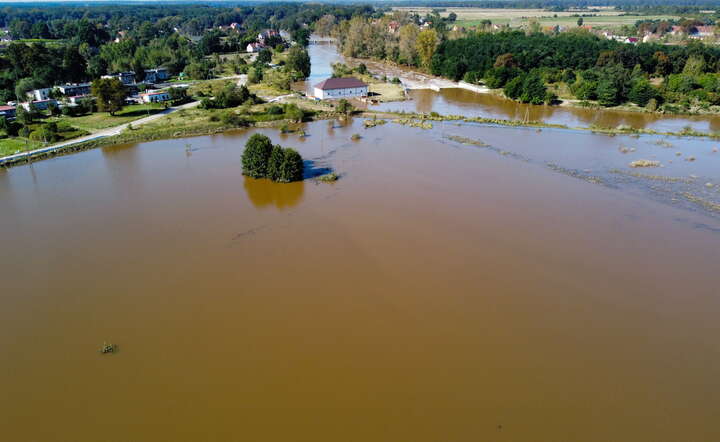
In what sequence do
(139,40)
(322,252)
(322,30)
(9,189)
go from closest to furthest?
(322,252) < (9,189) < (139,40) < (322,30)

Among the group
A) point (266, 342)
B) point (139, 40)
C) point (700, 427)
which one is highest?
point (139, 40)

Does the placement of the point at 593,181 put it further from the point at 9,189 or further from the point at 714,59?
the point at 714,59

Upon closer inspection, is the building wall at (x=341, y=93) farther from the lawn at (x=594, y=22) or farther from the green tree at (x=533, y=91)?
the lawn at (x=594, y=22)

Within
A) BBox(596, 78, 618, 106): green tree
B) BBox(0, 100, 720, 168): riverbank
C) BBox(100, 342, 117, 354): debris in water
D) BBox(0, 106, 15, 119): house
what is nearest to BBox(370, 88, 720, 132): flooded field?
BBox(596, 78, 618, 106): green tree

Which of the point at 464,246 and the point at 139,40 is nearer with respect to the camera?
the point at 464,246

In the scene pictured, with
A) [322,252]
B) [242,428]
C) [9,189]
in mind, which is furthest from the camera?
[9,189]

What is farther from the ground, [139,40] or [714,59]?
[139,40]

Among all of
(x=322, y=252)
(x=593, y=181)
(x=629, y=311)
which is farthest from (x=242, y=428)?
(x=593, y=181)

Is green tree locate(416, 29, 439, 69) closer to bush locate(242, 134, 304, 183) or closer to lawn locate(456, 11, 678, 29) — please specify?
bush locate(242, 134, 304, 183)
